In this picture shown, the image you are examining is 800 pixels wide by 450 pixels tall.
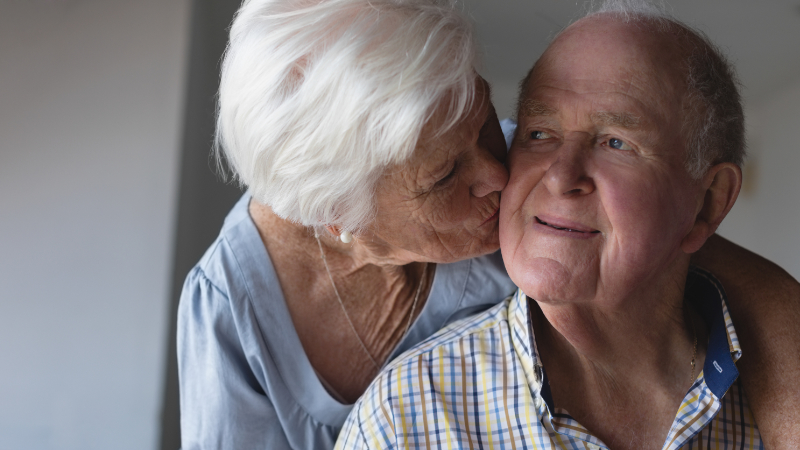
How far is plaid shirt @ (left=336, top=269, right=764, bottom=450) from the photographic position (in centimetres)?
128

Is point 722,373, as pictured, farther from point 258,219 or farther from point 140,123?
point 140,123

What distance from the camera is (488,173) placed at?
1299 millimetres

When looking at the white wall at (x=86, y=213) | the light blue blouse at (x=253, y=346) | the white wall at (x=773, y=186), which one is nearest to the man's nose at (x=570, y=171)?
the light blue blouse at (x=253, y=346)

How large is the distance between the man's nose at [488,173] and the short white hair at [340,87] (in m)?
0.12

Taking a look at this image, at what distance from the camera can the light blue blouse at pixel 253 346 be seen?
1643mm

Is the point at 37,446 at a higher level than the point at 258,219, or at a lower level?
lower

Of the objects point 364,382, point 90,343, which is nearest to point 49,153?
point 90,343

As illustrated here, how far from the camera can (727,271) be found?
1.59 meters

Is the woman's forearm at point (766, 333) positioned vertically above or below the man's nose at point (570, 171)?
below

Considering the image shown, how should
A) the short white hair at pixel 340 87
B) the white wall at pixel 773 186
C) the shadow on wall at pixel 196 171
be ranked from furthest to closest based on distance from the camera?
the white wall at pixel 773 186 < the shadow on wall at pixel 196 171 < the short white hair at pixel 340 87

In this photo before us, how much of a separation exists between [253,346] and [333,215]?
1.56 feet

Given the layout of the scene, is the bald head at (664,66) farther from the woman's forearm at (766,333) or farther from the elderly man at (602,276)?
the woman's forearm at (766,333)

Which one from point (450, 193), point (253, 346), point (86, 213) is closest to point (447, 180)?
point (450, 193)

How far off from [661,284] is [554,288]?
1.22 feet
